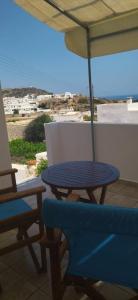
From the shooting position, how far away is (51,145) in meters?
4.66

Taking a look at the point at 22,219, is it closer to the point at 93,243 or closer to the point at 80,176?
the point at 80,176

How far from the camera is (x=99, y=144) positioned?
4121 mm

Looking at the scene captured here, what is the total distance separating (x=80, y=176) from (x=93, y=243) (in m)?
1.15

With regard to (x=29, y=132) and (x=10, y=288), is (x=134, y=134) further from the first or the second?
(x=29, y=132)

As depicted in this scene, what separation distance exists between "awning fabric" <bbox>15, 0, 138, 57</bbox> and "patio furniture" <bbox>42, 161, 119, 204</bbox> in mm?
1726

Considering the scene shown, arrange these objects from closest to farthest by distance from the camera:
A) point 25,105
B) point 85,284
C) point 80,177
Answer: point 85,284, point 80,177, point 25,105

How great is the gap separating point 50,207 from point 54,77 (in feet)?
97.6

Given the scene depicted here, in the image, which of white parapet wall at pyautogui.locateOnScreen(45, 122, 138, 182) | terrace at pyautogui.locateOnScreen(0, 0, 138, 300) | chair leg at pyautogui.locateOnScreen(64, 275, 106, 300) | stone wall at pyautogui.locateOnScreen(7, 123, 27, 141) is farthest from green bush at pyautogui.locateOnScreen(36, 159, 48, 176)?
stone wall at pyautogui.locateOnScreen(7, 123, 27, 141)

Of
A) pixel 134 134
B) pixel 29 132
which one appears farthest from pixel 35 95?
pixel 134 134

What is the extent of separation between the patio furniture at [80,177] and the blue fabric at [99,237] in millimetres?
860

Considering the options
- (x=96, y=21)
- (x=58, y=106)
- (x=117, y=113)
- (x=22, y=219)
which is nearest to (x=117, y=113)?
(x=117, y=113)

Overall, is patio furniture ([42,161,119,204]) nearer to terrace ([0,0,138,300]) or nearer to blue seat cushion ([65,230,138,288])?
terrace ([0,0,138,300])

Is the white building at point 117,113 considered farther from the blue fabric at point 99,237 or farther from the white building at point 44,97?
the blue fabric at point 99,237

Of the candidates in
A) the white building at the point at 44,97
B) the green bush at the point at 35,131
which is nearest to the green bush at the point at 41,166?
the white building at the point at 44,97
